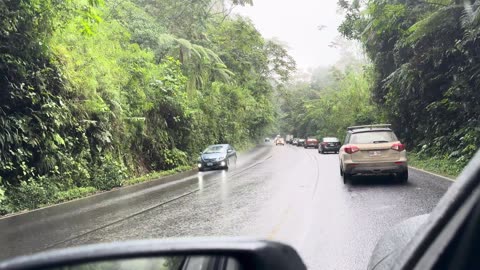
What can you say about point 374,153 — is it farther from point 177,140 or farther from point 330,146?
point 330,146

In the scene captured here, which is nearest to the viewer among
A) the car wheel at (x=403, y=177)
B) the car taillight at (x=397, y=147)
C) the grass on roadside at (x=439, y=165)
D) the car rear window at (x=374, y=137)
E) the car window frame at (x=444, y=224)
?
the car window frame at (x=444, y=224)

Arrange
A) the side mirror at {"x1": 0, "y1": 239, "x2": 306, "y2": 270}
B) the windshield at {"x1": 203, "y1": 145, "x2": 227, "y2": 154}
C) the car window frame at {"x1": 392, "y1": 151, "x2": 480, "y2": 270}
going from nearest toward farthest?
1. the car window frame at {"x1": 392, "y1": 151, "x2": 480, "y2": 270}
2. the side mirror at {"x1": 0, "y1": 239, "x2": 306, "y2": 270}
3. the windshield at {"x1": 203, "y1": 145, "x2": 227, "y2": 154}

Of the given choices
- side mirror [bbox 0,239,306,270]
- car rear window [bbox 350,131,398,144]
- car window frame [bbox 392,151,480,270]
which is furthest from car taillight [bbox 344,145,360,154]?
car window frame [bbox 392,151,480,270]

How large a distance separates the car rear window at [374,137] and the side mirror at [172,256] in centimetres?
1262

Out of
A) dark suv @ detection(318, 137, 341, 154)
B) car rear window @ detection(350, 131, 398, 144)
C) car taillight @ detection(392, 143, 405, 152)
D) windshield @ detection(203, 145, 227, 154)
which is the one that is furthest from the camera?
dark suv @ detection(318, 137, 341, 154)

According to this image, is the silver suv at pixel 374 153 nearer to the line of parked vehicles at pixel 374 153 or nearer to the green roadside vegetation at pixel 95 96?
the line of parked vehicles at pixel 374 153

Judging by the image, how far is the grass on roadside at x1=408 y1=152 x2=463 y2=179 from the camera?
15.8 meters

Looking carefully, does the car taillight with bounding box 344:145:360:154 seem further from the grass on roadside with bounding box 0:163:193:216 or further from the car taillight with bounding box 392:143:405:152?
the grass on roadside with bounding box 0:163:193:216

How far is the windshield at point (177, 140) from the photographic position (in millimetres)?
8328

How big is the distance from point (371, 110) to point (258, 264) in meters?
42.7

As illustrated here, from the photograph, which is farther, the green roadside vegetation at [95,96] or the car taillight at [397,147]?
the car taillight at [397,147]

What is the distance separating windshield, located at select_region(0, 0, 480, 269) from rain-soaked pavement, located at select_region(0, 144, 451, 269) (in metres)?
0.05

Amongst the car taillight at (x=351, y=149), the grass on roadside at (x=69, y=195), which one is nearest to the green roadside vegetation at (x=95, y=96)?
the grass on roadside at (x=69, y=195)

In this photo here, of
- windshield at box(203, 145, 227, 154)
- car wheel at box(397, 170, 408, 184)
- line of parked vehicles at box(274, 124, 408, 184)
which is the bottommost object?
car wheel at box(397, 170, 408, 184)
